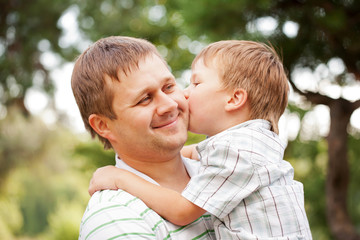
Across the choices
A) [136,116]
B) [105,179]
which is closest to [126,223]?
[105,179]

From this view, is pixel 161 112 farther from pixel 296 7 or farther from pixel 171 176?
pixel 296 7

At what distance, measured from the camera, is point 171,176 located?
148cm

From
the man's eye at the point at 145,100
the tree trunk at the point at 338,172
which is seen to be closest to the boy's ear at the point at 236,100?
the man's eye at the point at 145,100

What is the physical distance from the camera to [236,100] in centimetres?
151

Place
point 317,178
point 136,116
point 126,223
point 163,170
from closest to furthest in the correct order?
point 126,223, point 136,116, point 163,170, point 317,178

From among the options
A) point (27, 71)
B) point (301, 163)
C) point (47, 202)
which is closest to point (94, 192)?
point (301, 163)

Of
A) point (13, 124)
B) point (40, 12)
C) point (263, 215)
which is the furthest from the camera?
point (13, 124)

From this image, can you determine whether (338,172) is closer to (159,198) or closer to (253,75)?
(253,75)

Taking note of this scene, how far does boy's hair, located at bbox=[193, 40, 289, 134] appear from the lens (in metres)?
1.51

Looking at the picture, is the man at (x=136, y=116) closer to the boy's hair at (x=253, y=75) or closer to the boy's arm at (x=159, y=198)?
the boy's arm at (x=159, y=198)

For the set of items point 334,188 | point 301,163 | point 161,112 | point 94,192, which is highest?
point 161,112

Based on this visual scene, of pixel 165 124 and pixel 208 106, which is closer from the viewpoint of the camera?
pixel 165 124

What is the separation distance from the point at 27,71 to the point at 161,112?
723cm

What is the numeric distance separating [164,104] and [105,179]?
311 millimetres
